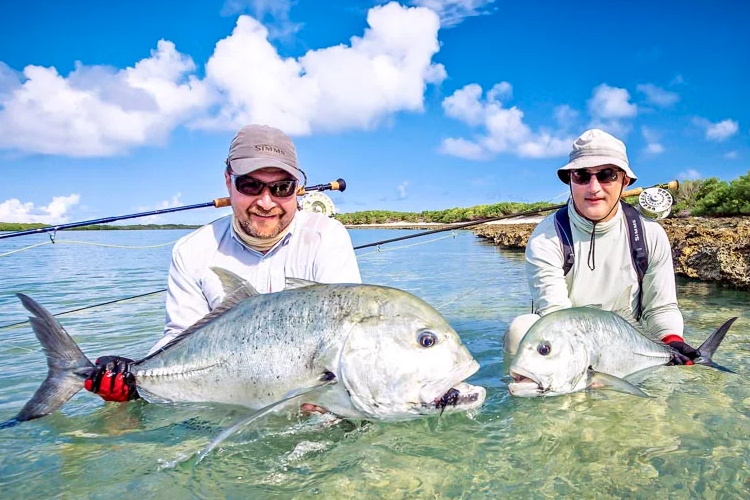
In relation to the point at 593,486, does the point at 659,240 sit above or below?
above

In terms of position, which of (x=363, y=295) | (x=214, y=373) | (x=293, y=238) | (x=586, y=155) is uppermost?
(x=586, y=155)

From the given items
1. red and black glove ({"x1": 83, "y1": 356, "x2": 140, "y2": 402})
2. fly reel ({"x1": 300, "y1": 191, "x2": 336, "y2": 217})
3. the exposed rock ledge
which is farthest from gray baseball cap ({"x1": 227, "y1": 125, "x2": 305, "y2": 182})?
the exposed rock ledge

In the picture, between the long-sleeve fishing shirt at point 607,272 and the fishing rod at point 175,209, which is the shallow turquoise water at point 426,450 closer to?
the long-sleeve fishing shirt at point 607,272

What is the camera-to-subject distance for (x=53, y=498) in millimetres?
2381

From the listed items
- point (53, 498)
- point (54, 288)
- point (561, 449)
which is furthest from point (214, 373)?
point (54, 288)

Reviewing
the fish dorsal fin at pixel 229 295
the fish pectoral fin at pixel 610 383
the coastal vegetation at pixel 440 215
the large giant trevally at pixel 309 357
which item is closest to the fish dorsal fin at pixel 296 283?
the large giant trevally at pixel 309 357

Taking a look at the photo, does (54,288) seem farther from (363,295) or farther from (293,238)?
(363,295)

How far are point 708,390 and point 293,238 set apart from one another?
10.7 ft

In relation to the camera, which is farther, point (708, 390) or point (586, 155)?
point (586, 155)

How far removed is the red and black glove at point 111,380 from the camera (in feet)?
9.16

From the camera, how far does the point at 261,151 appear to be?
3.38 meters

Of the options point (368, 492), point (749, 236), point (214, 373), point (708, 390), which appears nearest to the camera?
point (368, 492)

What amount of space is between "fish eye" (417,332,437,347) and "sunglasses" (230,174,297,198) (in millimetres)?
1659

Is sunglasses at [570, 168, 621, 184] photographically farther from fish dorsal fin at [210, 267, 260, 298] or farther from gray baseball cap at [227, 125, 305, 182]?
fish dorsal fin at [210, 267, 260, 298]
